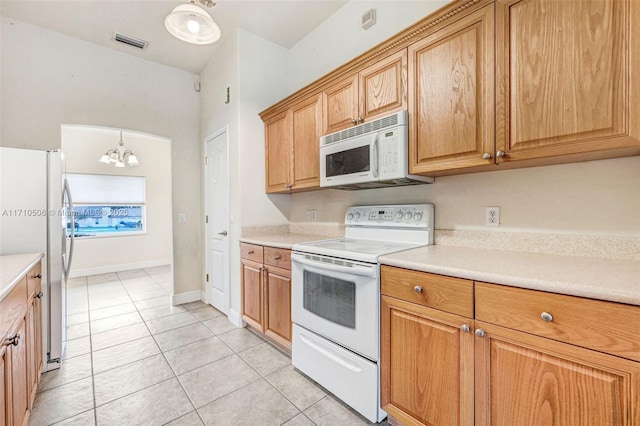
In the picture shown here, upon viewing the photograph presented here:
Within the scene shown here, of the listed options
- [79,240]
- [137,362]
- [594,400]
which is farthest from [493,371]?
[79,240]

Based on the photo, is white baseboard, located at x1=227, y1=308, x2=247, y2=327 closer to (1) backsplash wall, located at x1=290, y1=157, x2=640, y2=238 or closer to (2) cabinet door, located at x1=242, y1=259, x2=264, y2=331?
(2) cabinet door, located at x1=242, y1=259, x2=264, y2=331

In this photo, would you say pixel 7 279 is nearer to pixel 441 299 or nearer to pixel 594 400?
pixel 441 299

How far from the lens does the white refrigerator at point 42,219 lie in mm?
1937

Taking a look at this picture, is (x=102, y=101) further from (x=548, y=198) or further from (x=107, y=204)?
(x=548, y=198)

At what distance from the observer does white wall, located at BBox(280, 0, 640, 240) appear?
131 cm

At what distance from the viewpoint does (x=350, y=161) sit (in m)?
2.05

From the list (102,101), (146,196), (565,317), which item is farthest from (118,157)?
(565,317)

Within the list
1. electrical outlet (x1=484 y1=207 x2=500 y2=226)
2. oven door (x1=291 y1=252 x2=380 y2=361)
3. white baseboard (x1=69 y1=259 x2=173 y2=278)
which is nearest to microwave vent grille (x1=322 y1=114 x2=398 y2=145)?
electrical outlet (x1=484 y1=207 x2=500 y2=226)

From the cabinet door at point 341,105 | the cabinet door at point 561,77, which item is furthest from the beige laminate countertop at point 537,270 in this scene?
the cabinet door at point 341,105

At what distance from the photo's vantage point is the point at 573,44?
3.85ft

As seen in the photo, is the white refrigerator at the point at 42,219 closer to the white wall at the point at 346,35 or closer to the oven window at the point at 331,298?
the oven window at the point at 331,298

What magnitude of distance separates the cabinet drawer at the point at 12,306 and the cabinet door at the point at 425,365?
65.4 inches

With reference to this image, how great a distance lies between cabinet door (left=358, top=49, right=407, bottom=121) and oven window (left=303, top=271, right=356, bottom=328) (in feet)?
3.81

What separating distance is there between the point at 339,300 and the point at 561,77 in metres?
1.54
